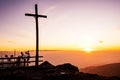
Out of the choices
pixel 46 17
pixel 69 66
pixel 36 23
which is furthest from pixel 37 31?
pixel 69 66

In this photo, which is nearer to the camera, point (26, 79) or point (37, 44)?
point (26, 79)

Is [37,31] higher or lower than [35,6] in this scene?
lower

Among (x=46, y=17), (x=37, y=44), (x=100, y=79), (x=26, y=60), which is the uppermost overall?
(x=46, y=17)

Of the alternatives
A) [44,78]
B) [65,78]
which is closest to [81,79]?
[65,78]

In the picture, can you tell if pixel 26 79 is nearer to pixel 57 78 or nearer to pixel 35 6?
pixel 57 78

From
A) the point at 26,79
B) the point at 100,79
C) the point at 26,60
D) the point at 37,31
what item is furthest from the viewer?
the point at 26,60

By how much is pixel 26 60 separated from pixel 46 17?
18.9 ft

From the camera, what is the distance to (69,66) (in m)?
23.7

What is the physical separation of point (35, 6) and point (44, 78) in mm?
8754

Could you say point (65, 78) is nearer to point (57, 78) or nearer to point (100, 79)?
point (57, 78)

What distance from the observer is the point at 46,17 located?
22.6 meters

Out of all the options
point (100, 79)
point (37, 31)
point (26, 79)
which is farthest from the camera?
point (37, 31)

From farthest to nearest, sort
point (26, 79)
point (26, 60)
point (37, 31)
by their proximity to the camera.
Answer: point (26, 60)
point (37, 31)
point (26, 79)

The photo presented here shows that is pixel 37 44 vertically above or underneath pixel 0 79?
above
